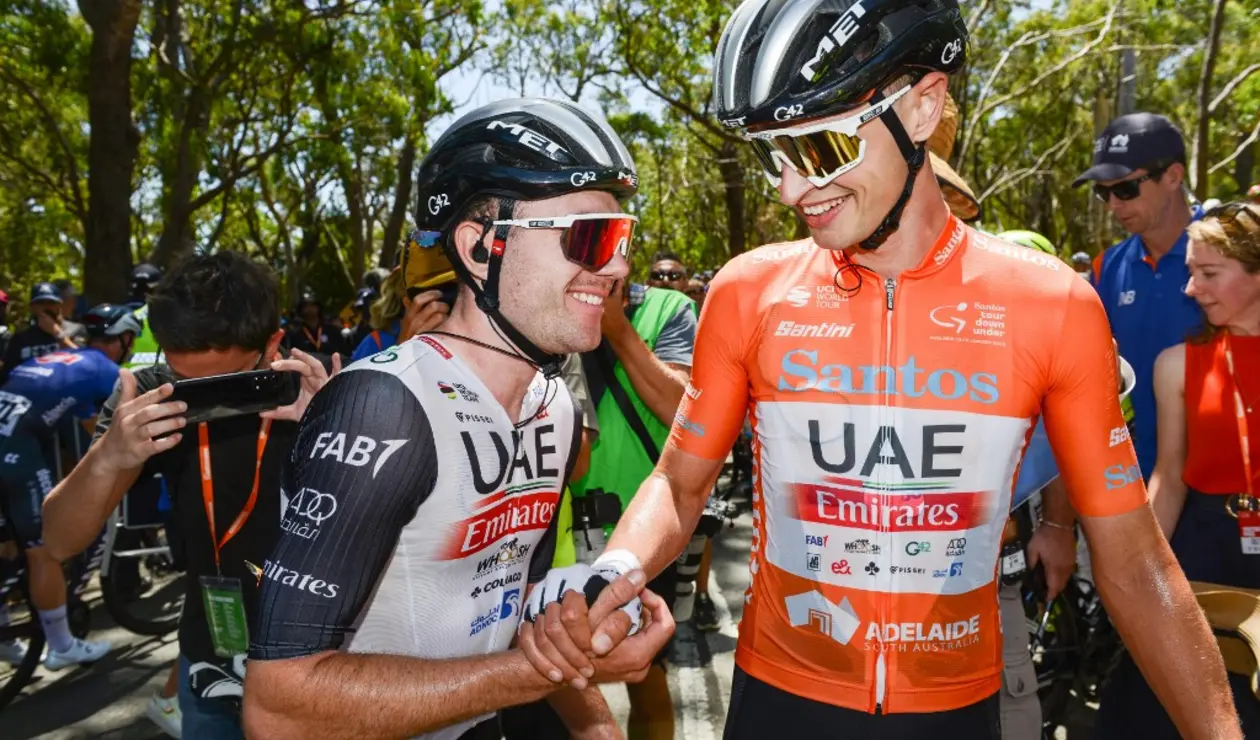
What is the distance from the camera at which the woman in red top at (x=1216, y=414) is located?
133 inches

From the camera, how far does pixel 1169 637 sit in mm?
Answer: 1966

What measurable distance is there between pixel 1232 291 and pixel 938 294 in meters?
2.10

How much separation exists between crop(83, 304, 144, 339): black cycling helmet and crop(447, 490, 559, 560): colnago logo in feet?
20.8

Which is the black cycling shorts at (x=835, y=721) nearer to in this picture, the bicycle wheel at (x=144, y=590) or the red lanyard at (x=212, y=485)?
the red lanyard at (x=212, y=485)

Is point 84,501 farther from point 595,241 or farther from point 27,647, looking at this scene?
point 27,647

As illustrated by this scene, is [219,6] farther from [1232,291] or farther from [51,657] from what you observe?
[1232,291]

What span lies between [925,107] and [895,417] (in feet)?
2.45

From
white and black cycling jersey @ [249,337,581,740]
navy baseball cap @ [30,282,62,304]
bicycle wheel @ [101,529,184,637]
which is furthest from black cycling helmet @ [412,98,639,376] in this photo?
navy baseball cap @ [30,282,62,304]

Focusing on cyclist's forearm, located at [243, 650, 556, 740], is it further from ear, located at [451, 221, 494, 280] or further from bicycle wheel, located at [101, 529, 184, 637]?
bicycle wheel, located at [101, 529, 184, 637]

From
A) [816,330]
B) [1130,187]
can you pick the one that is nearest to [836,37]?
[816,330]

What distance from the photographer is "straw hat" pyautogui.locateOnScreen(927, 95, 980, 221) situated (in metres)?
3.26

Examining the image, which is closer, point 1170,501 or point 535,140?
point 535,140

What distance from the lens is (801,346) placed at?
2234mm

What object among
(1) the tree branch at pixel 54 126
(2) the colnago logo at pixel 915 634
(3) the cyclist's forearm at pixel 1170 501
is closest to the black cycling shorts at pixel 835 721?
(2) the colnago logo at pixel 915 634
